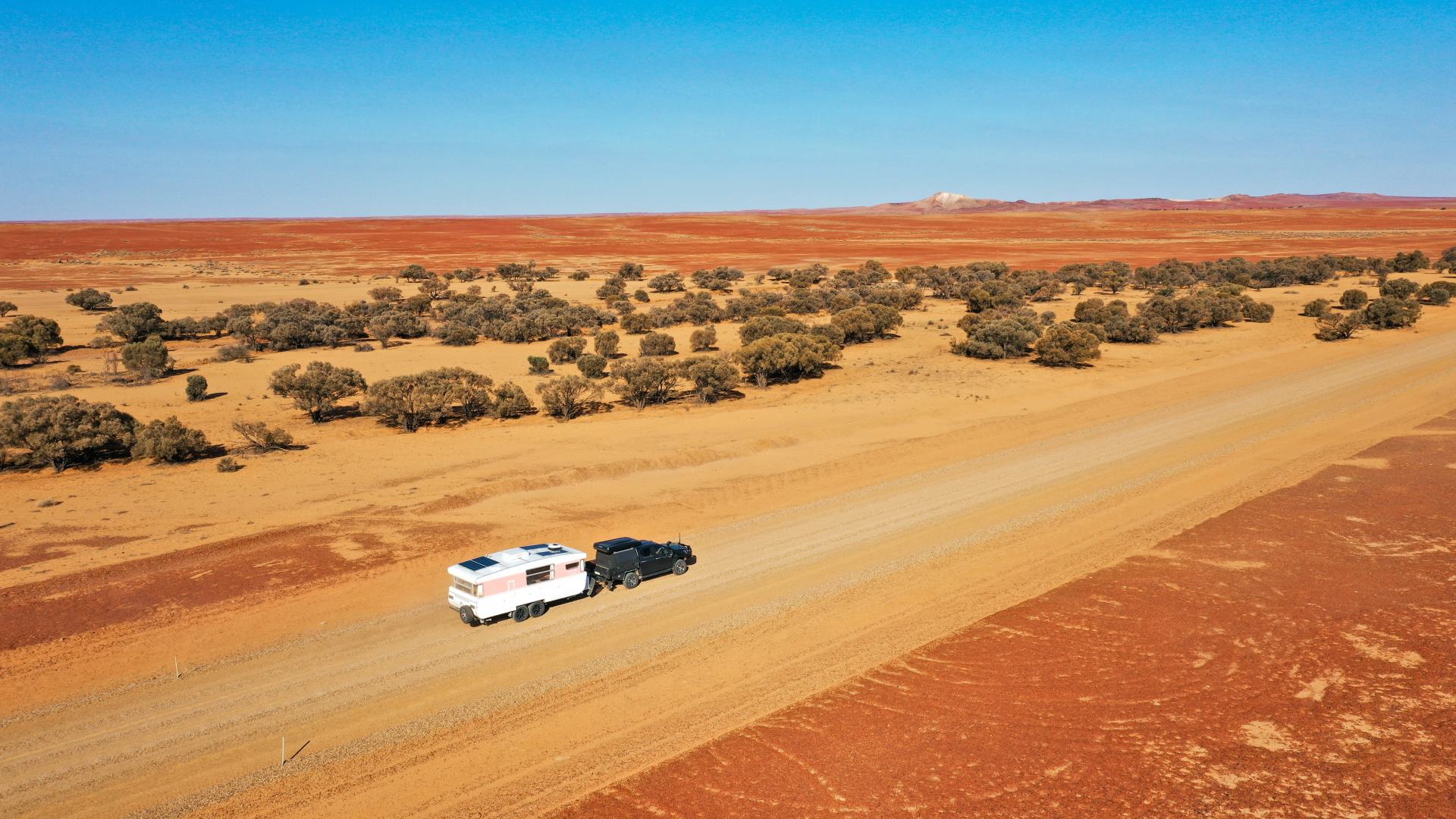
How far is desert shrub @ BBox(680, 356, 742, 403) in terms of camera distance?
33781 mm

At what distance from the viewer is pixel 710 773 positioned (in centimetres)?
1066

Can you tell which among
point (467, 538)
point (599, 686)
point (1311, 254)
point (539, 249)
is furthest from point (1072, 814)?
point (539, 249)

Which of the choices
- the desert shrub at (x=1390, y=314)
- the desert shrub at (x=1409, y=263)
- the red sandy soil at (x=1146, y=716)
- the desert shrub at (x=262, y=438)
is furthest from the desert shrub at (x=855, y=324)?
the desert shrub at (x=1409, y=263)

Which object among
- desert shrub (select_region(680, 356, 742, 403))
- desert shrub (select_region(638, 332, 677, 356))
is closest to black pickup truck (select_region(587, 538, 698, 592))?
desert shrub (select_region(680, 356, 742, 403))

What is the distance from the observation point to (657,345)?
4234 centimetres

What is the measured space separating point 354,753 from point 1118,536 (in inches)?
647

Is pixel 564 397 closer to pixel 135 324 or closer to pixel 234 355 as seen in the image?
pixel 234 355

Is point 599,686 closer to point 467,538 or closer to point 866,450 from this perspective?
point 467,538

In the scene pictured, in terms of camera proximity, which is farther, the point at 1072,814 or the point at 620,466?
the point at 620,466

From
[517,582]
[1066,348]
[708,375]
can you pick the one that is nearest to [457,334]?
[708,375]

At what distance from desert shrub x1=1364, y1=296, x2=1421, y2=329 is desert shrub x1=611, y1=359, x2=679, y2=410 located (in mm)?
47149

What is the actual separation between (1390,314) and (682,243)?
106m

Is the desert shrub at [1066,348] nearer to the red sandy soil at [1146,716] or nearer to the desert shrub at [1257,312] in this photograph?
the desert shrub at [1257,312]

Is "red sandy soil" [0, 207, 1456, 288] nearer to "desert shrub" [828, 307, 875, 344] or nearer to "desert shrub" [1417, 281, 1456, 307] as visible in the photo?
"desert shrub" [1417, 281, 1456, 307]
